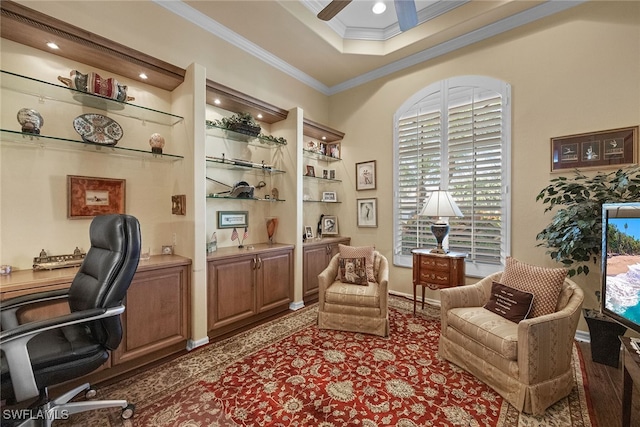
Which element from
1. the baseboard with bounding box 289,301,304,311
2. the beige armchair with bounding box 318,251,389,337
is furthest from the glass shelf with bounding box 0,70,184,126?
the baseboard with bounding box 289,301,304,311

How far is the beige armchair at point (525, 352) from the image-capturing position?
1647mm

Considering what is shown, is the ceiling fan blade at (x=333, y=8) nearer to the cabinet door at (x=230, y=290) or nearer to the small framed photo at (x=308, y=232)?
the cabinet door at (x=230, y=290)

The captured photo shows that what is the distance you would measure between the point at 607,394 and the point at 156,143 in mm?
4130

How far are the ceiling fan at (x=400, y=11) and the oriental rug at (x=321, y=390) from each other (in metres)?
2.94

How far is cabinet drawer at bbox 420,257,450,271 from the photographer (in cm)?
291

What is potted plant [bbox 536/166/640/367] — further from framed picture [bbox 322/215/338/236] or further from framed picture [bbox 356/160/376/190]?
framed picture [bbox 322/215/338/236]

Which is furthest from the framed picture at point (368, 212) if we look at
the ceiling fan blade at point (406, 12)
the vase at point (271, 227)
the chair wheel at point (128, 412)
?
the chair wheel at point (128, 412)

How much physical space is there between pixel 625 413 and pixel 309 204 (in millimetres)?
3623

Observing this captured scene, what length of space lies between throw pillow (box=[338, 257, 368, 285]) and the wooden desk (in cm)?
68

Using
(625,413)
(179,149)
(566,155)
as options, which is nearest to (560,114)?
(566,155)

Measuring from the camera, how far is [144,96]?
2.57 meters

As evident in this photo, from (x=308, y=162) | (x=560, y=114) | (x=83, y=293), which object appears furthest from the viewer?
(x=308, y=162)

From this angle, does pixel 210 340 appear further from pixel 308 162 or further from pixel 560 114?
pixel 560 114

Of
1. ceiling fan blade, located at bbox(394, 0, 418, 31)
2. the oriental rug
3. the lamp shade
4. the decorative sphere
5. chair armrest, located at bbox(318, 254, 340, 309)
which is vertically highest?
ceiling fan blade, located at bbox(394, 0, 418, 31)
